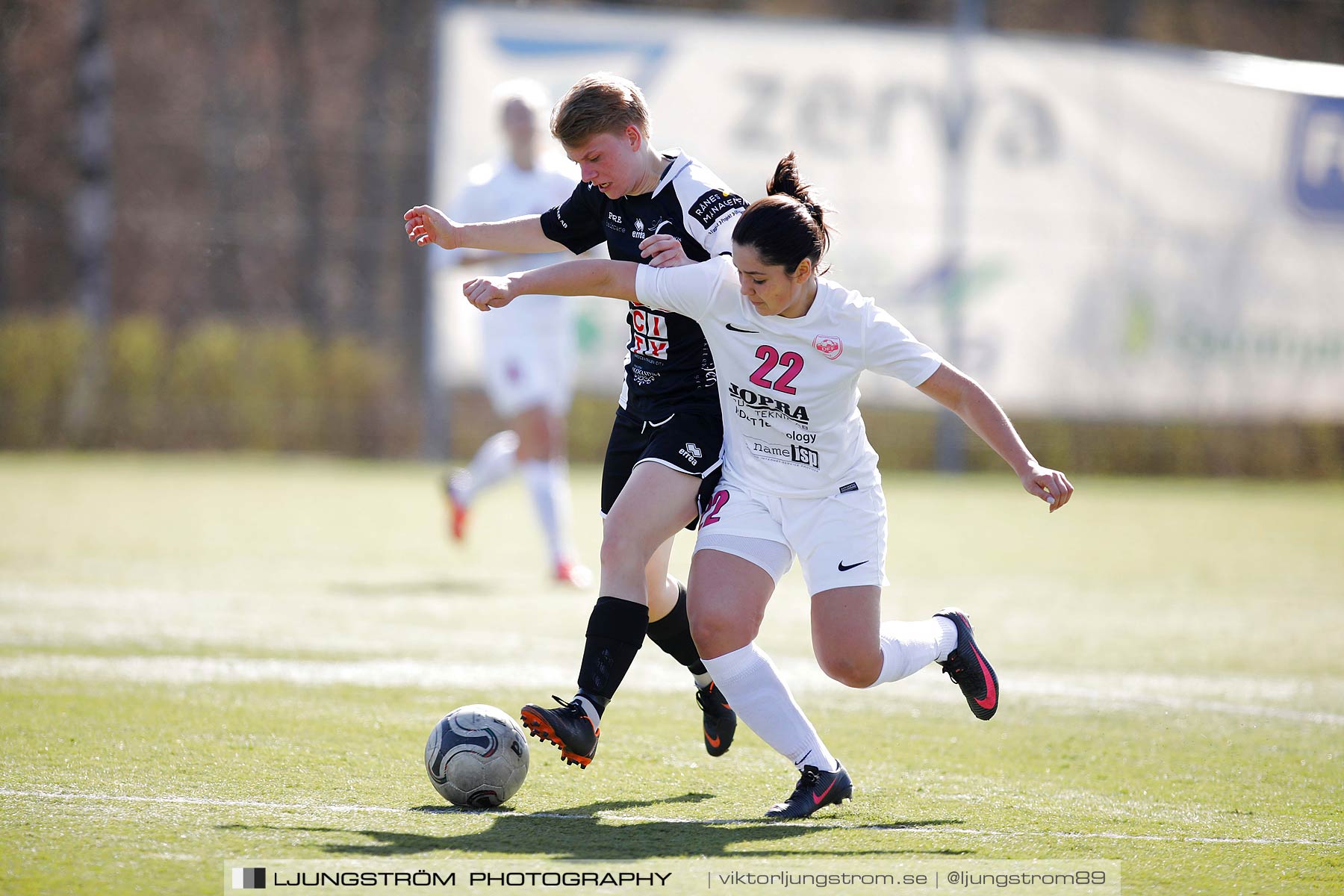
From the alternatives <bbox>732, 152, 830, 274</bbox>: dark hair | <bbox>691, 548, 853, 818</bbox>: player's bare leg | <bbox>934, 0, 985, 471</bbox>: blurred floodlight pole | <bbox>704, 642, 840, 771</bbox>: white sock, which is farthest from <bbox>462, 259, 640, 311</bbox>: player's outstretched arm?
<bbox>934, 0, 985, 471</bbox>: blurred floodlight pole

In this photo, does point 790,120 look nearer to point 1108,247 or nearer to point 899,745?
point 1108,247

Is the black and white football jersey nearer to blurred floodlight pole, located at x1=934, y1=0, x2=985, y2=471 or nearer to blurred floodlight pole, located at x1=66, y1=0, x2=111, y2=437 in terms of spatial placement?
blurred floodlight pole, located at x1=934, y1=0, x2=985, y2=471

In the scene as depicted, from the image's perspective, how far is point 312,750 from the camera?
169 inches

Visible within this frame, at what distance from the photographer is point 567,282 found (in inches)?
156

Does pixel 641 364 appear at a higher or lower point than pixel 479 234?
lower

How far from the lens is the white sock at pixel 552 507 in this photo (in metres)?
8.28

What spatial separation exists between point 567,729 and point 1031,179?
49.3ft

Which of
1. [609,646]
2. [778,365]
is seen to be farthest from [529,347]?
[609,646]

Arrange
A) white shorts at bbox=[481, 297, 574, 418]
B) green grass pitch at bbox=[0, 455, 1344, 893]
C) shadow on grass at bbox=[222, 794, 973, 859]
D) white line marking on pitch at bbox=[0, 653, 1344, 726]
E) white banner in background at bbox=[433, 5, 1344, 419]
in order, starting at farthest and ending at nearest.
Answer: white banner in background at bbox=[433, 5, 1344, 419], white shorts at bbox=[481, 297, 574, 418], white line marking on pitch at bbox=[0, 653, 1344, 726], green grass pitch at bbox=[0, 455, 1344, 893], shadow on grass at bbox=[222, 794, 973, 859]

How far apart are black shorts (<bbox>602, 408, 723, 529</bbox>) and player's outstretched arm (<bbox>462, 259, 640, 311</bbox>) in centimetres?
46

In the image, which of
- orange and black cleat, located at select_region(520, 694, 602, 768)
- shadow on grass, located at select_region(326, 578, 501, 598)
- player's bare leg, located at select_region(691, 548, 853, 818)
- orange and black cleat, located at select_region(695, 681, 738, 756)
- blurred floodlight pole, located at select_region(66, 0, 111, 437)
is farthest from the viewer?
blurred floodlight pole, located at select_region(66, 0, 111, 437)

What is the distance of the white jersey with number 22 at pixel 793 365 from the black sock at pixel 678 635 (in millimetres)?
549

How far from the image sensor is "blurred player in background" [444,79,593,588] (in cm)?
828

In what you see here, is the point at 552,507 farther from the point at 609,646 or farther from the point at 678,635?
the point at 609,646
